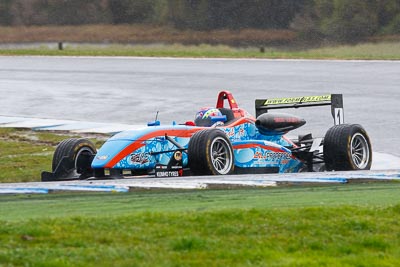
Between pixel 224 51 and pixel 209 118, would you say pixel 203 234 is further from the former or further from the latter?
pixel 224 51

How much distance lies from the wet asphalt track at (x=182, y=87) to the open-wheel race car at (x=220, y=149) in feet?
9.48

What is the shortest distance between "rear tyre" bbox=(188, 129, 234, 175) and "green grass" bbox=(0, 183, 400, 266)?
12.5ft

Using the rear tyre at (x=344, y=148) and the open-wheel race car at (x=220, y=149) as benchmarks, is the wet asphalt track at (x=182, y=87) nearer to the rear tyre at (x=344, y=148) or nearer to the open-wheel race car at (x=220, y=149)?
the open-wheel race car at (x=220, y=149)

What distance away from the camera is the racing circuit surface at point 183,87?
2297 centimetres

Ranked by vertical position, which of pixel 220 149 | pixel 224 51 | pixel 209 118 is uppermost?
pixel 224 51

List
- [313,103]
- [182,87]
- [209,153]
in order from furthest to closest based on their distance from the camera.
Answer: [182,87], [313,103], [209,153]

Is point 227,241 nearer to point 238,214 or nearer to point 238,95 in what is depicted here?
point 238,214

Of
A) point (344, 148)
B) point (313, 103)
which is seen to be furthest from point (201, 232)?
point (313, 103)

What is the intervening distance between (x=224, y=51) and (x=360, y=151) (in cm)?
2589

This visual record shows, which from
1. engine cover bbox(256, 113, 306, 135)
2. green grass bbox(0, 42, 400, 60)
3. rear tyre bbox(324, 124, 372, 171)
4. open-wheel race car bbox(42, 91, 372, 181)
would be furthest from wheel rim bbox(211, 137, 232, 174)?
green grass bbox(0, 42, 400, 60)

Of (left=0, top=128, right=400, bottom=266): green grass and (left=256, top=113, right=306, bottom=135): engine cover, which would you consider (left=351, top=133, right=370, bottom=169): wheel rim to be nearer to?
(left=256, top=113, right=306, bottom=135): engine cover

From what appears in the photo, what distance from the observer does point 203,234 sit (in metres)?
7.49

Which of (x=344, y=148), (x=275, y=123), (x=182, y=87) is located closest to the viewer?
(x=344, y=148)

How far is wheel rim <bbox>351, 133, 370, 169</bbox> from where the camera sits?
1472 cm
